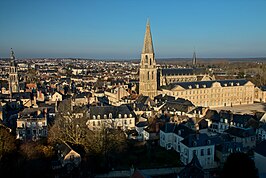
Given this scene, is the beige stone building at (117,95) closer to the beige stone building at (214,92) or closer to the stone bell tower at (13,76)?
the beige stone building at (214,92)

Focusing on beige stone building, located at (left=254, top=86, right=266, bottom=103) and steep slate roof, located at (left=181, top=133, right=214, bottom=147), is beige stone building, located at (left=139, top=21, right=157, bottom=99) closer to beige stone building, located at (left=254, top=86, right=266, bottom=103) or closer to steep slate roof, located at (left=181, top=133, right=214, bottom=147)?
beige stone building, located at (left=254, top=86, right=266, bottom=103)

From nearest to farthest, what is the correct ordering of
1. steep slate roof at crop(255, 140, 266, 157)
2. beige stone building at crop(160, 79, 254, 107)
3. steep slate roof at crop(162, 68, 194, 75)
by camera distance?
steep slate roof at crop(255, 140, 266, 157) < beige stone building at crop(160, 79, 254, 107) < steep slate roof at crop(162, 68, 194, 75)

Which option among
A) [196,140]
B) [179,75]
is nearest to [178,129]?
[196,140]

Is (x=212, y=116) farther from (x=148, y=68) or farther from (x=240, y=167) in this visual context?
(x=240, y=167)

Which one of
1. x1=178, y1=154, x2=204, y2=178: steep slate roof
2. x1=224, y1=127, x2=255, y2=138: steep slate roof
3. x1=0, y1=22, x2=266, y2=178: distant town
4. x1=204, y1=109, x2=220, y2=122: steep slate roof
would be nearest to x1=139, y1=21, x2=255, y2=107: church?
x1=0, y1=22, x2=266, y2=178: distant town

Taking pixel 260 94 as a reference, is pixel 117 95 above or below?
above

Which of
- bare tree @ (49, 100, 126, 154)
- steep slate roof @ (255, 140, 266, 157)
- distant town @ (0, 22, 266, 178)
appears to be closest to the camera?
distant town @ (0, 22, 266, 178)
